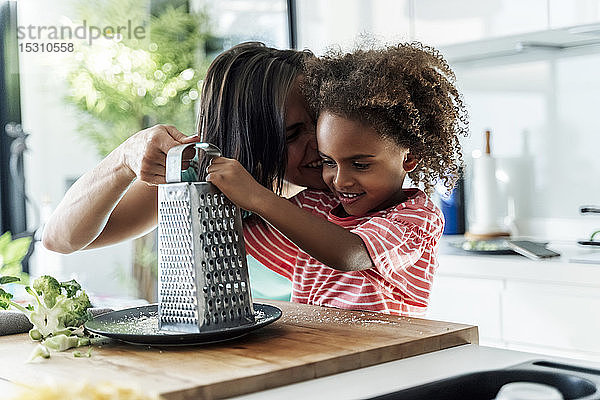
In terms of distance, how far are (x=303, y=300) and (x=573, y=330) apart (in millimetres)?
1189

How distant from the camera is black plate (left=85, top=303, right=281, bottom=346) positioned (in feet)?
3.59

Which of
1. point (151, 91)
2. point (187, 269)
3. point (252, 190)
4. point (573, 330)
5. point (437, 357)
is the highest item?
point (151, 91)

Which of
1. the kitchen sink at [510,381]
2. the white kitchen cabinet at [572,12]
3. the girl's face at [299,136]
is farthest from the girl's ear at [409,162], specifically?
the white kitchen cabinet at [572,12]

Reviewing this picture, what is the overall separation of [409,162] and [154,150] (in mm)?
540

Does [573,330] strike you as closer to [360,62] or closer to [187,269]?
[360,62]

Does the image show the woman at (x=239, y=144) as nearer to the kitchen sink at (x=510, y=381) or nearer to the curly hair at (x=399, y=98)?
the curly hair at (x=399, y=98)

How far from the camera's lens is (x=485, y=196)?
10.4ft

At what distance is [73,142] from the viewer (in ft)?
12.0

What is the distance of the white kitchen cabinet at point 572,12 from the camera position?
2.61 m

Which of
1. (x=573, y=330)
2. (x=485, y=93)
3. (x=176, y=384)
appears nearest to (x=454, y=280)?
(x=573, y=330)

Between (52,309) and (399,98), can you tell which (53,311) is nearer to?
(52,309)

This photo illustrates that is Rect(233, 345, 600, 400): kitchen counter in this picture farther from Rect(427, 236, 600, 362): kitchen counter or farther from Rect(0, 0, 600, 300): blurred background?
Rect(0, 0, 600, 300): blurred background

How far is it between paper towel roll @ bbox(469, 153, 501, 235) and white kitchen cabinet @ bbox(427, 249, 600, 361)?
0.37 metres

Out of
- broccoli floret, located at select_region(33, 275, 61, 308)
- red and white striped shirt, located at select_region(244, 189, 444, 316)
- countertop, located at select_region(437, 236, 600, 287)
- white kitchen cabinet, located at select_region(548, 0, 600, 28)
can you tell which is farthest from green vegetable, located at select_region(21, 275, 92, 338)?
white kitchen cabinet, located at select_region(548, 0, 600, 28)
